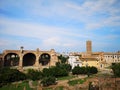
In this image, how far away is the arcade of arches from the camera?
5178 cm

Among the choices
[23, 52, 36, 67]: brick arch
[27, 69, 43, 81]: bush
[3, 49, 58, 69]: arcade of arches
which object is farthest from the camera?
[23, 52, 36, 67]: brick arch

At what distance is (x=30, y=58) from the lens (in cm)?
5897

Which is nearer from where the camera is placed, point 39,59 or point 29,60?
point 39,59

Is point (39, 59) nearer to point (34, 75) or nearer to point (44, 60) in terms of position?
point (44, 60)

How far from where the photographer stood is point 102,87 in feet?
74.7

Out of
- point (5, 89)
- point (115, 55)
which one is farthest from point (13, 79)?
point (115, 55)

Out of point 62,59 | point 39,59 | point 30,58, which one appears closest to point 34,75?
point 62,59

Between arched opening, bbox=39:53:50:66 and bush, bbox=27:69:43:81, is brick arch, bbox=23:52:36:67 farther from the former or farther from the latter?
bush, bbox=27:69:43:81

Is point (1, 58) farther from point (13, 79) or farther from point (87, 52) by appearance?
point (87, 52)

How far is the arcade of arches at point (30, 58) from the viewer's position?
→ 51781 mm

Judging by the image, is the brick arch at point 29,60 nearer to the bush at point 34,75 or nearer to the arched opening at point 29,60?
the arched opening at point 29,60

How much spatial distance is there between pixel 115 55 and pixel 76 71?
29.0 metres

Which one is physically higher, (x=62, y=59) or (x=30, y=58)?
(x=30, y=58)

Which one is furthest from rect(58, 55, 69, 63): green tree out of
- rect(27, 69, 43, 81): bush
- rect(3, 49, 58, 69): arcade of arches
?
rect(27, 69, 43, 81): bush
